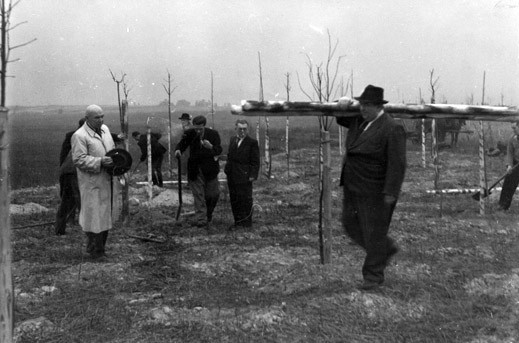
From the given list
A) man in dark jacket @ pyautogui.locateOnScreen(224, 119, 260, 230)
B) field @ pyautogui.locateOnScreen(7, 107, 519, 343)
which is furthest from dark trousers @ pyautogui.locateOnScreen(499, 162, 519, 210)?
man in dark jacket @ pyautogui.locateOnScreen(224, 119, 260, 230)

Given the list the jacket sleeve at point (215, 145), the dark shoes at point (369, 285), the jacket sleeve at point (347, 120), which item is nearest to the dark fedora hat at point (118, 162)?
the jacket sleeve at point (215, 145)

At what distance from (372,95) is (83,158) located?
137 inches

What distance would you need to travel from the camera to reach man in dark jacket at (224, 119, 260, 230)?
9000 millimetres

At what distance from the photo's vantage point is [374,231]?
18.4 feet

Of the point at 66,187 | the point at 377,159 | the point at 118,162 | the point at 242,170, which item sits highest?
the point at 377,159

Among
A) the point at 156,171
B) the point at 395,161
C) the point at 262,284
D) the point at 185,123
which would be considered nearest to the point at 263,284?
the point at 262,284

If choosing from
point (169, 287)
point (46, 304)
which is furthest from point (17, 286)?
point (169, 287)

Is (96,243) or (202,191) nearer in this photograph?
(96,243)

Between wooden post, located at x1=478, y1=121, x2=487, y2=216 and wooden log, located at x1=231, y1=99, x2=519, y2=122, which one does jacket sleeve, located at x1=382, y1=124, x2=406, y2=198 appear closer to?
wooden log, located at x1=231, y1=99, x2=519, y2=122

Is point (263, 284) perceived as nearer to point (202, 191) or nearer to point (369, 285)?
point (369, 285)

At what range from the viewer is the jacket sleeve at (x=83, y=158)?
261 inches

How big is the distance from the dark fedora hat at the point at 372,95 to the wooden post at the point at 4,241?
3363 millimetres

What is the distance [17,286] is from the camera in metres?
5.98

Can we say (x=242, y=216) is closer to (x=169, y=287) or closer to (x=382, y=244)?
(x=169, y=287)
